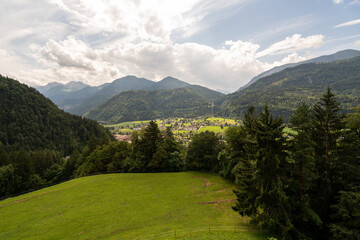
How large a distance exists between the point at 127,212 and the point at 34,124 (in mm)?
135172

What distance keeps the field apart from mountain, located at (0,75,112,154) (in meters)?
76.6

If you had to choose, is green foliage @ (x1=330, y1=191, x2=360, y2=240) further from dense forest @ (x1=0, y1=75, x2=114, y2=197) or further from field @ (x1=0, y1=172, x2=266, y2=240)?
dense forest @ (x1=0, y1=75, x2=114, y2=197)

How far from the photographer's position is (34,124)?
11506 centimetres

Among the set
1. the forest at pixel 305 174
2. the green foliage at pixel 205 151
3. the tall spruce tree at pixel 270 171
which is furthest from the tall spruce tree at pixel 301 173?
the green foliage at pixel 205 151

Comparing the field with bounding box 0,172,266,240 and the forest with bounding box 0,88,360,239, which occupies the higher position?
the forest with bounding box 0,88,360,239

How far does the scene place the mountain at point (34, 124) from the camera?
4195 inches

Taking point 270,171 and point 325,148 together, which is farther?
point 325,148

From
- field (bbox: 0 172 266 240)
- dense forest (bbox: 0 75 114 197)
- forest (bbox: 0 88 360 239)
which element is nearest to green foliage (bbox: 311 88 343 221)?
forest (bbox: 0 88 360 239)

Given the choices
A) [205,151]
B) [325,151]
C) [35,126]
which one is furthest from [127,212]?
[35,126]

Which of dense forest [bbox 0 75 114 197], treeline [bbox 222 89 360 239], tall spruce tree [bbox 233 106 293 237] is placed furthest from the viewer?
dense forest [bbox 0 75 114 197]

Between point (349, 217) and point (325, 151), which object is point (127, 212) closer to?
→ point (349, 217)

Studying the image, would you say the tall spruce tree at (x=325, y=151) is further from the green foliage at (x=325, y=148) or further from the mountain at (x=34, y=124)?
the mountain at (x=34, y=124)

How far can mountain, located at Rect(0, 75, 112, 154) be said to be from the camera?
4195 inches

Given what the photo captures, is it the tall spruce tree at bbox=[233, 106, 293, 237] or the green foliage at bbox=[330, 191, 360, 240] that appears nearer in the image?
the green foliage at bbox=[330, 191, 360, 240]
